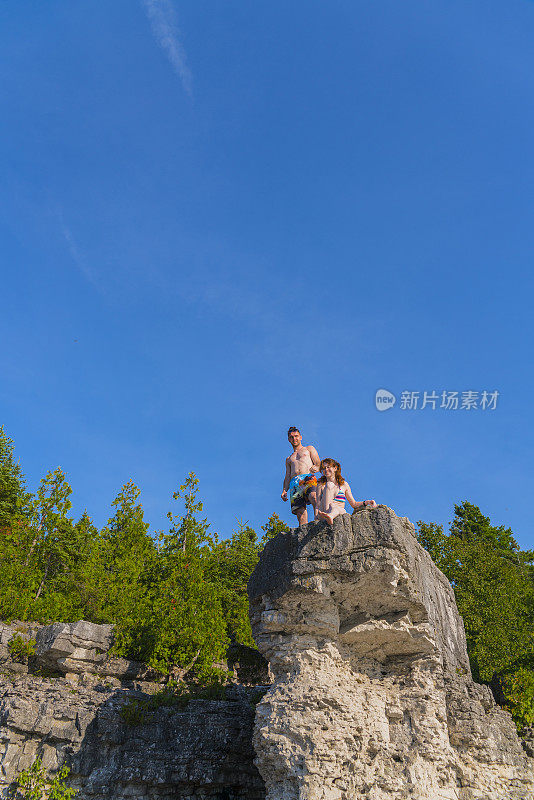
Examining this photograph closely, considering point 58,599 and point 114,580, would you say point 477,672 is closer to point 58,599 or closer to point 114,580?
point 114,580

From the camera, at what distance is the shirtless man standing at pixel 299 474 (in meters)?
9.81

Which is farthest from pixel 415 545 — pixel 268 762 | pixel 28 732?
pixel 28 732

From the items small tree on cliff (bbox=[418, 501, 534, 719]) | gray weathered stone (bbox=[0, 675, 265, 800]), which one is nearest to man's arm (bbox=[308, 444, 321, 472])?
gray weathered stone (bbox=[0, 675, 265, 800])

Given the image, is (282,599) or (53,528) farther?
Answer: (53,528)

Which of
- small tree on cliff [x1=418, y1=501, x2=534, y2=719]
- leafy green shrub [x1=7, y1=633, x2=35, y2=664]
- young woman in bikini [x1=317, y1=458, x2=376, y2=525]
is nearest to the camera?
young woman in bikini [x1=317, y1=458, x2=376, y2=525]

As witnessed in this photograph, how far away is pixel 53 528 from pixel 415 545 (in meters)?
17.4

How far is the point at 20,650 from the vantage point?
1394 cm

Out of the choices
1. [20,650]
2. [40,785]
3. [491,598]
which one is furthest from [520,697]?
[20,650]

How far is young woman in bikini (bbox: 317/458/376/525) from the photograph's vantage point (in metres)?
8.69

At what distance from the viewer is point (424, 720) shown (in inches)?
335

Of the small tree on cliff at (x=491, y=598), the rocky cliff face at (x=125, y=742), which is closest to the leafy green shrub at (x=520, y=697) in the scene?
the small tree on cliff at (x=491, y=598)

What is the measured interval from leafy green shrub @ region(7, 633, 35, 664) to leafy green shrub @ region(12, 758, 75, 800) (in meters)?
4.54

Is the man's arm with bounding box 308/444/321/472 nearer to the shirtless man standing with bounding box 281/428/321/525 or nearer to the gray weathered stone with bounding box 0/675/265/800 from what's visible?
the shirtless man standing with bounding box 281/428/321/525

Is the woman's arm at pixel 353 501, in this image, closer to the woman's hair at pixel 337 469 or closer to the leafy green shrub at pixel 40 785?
the woman's hair at pixel 337 469
